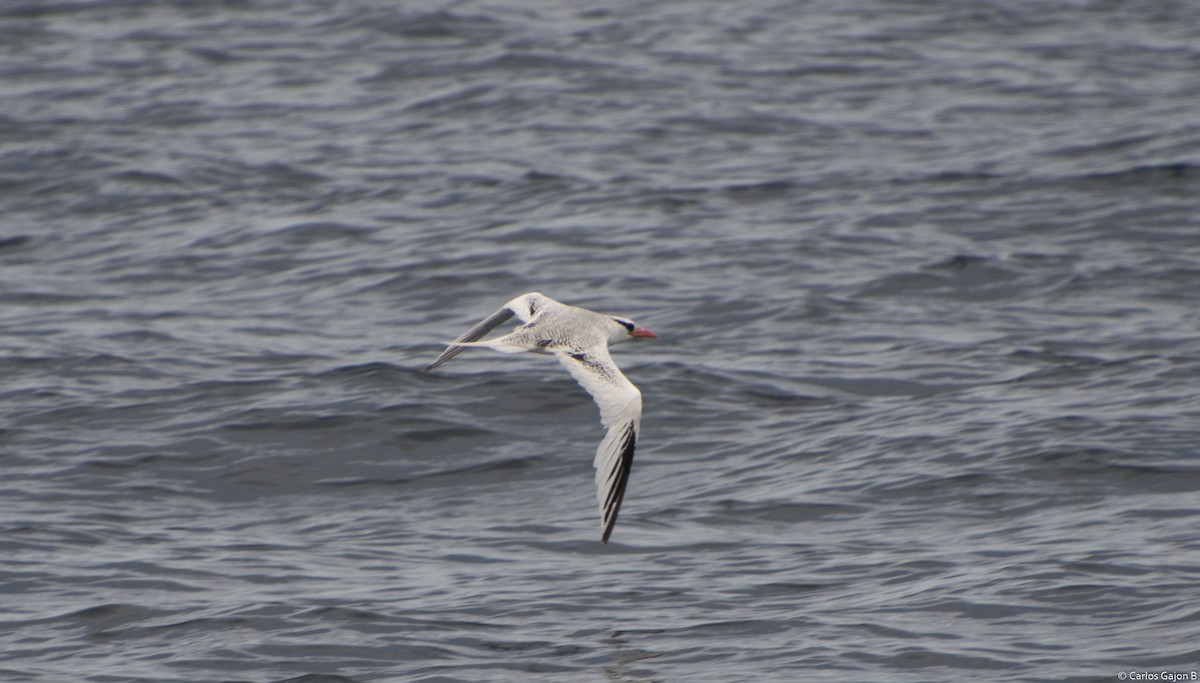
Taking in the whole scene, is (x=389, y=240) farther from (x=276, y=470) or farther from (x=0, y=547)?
(x=0, y=547)

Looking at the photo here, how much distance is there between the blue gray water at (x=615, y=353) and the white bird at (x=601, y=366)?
77cm

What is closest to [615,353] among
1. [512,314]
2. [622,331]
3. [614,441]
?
[512,314]

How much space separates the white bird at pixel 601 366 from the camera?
344 inches

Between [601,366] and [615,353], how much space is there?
4.85 meters

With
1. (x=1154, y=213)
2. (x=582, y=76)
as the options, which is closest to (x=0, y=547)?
(x=1154, y=213)

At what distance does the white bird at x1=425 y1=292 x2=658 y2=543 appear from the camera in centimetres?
873

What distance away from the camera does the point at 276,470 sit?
11.5 m
